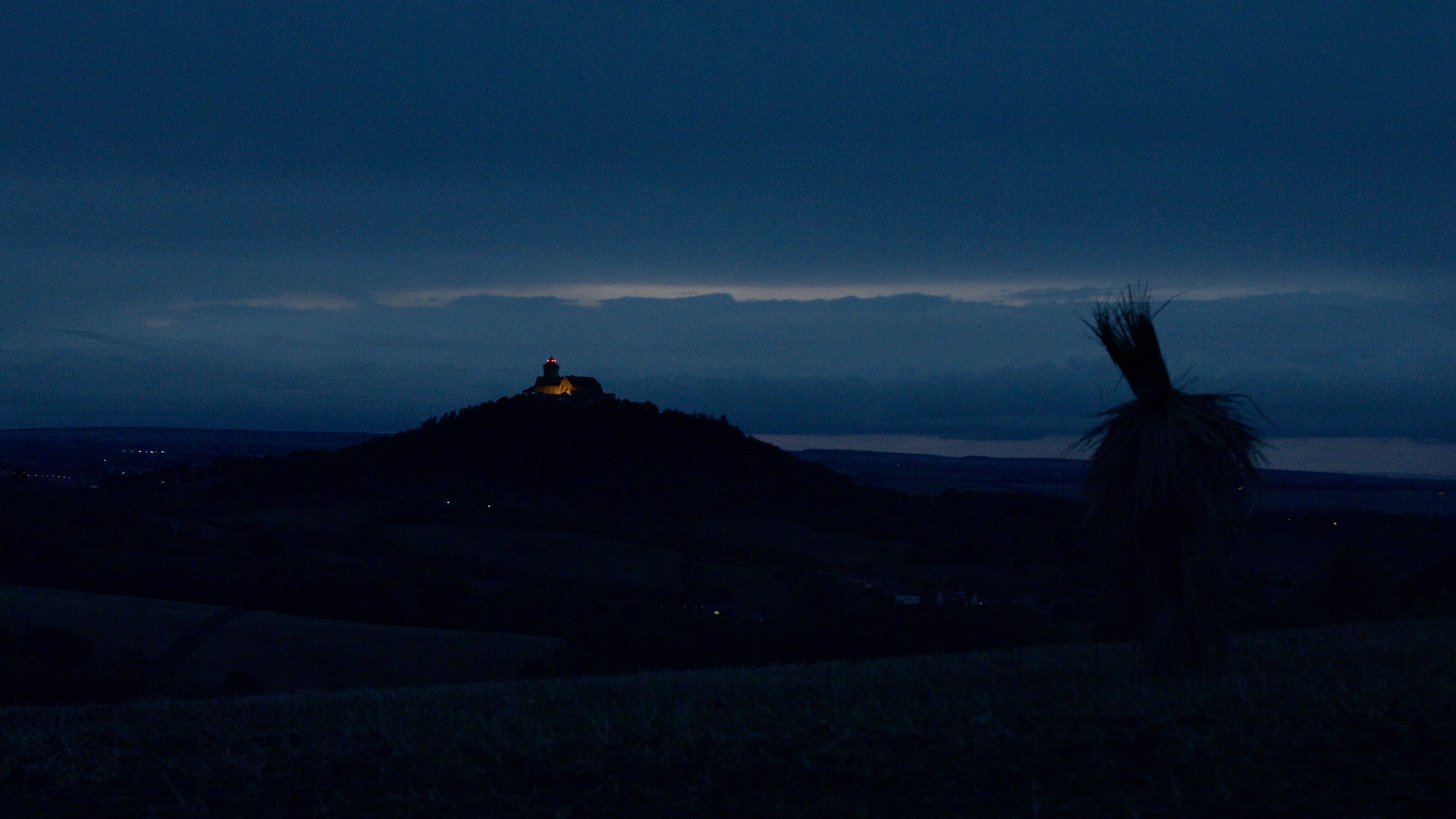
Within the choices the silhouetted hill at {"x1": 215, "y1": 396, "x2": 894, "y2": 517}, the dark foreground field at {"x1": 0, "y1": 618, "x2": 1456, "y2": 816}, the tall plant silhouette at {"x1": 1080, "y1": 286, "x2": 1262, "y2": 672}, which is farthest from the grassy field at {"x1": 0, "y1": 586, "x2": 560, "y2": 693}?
the silhouetted hill at {"x1": 215, "y1": 396, "x2": 894, "y2": 517}

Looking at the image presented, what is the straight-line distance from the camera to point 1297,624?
24.5 metres

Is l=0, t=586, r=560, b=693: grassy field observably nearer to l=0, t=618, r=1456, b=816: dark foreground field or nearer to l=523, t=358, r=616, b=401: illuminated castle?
l=0, t=618, r=1456, b=816: dark foreground field

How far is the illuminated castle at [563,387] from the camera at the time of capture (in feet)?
420

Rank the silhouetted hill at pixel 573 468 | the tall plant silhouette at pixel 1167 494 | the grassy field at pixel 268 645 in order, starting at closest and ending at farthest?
the tall plant silhouette at pixel 1167 494 → the grassy field at pixel 268 645 → the silhouetted hill at pixel 573 468

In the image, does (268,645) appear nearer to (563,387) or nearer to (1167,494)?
(1167,494)

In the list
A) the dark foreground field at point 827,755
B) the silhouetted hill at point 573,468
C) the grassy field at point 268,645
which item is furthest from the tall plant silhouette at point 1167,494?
the silhouetted hill at point 573,468

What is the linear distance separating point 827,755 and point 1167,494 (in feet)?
13.6

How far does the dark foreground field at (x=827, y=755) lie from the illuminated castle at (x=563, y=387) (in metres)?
117

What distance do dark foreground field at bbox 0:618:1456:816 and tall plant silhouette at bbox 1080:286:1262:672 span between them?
1.75 ft

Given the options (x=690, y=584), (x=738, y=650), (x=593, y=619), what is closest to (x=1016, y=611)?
(x=738, y=650)

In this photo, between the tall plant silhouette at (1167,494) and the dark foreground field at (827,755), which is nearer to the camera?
the dark foreground field at (827,755)

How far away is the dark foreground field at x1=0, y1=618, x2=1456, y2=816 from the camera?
630 centimetres

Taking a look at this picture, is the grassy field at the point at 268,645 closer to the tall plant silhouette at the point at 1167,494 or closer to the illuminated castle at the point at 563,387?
the tall plant silhouette at the point at 1167,494

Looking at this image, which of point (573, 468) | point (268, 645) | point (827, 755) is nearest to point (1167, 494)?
point (827, 755)
